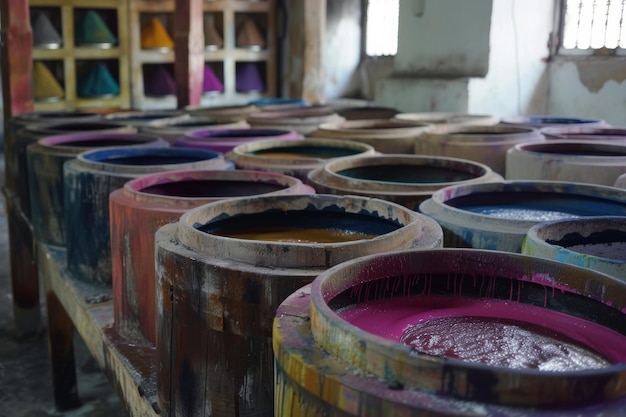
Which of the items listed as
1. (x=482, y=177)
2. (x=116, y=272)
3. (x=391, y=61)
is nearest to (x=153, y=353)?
(x=116, y=272)

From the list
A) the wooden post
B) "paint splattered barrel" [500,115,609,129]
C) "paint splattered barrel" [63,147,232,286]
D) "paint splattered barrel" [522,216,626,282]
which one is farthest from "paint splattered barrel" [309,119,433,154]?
the wooden post

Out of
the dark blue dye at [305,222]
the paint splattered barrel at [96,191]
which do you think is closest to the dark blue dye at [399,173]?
the paint splattered barrel at [96,191]

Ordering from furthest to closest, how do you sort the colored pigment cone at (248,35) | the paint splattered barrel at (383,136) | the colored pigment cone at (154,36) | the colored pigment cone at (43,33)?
the colored pigment cone at (248,35)
the colored pigment cone at (154,36)
the colored pigment cone at (43,33)
the paint splattered barrel at (383,136)

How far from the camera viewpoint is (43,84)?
28.2ft

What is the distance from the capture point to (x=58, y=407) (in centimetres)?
477

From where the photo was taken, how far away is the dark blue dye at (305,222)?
2.10 meters

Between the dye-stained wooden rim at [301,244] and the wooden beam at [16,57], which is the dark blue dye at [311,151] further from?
the wooden beam at [16,57]

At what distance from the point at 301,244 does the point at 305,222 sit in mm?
523

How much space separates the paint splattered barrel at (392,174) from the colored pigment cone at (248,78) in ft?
23.2

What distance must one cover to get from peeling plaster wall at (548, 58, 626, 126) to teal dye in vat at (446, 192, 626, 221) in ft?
12.0

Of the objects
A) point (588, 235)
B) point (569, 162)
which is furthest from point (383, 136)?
point (588, 235)

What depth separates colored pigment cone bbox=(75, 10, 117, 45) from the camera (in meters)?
8.84

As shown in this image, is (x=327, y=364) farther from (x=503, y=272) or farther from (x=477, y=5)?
(x=477, y=5)

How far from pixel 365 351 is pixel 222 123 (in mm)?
4076
